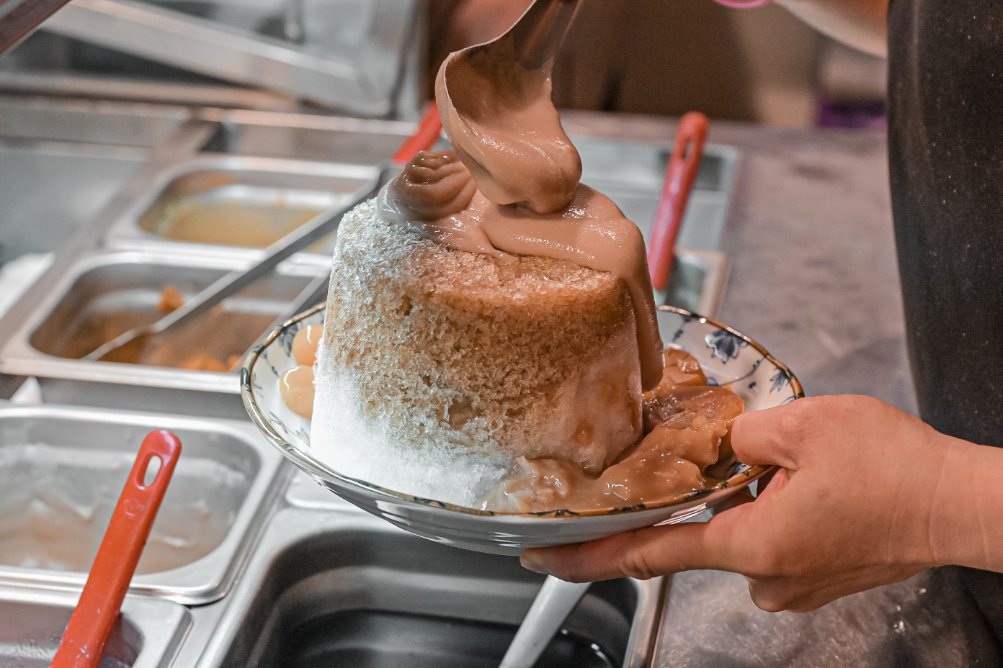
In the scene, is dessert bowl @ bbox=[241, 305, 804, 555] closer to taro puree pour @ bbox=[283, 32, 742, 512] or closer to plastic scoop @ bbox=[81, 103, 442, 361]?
taro puree pour @ bbox=[283, 32, 742, 512]

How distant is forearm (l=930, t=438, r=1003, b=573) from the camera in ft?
2.88

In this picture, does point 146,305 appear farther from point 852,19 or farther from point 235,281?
→ point 852,19

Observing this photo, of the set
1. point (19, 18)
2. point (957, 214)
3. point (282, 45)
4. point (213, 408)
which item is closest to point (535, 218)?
point (19, 18)

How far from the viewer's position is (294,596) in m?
1.31

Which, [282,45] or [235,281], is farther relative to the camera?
[282,45]

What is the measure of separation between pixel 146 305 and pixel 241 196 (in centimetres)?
44

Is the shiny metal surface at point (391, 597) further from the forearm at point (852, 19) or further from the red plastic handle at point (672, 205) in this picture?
the forearm at point (852, 19)

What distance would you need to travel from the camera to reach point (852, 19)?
1680 millimetres

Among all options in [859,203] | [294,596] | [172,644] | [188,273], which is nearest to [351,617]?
[294,596]

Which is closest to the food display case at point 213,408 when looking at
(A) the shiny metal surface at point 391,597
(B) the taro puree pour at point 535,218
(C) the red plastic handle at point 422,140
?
(A) the shiny metal surface at point 391,597

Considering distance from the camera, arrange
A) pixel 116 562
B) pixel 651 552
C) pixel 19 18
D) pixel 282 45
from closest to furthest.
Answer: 1. pixel 19 18
2. pixel 651 552
3. pixel 116 562
4. pixel 282 45

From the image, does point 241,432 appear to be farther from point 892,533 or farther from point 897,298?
point 897,298

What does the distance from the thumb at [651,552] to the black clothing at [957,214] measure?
45cm

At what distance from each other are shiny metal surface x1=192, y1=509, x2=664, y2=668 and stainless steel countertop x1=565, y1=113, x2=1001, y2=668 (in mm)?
123
